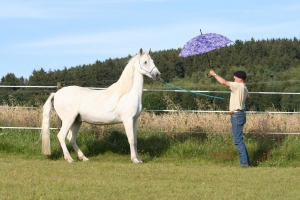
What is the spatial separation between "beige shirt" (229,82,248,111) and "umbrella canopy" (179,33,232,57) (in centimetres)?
73

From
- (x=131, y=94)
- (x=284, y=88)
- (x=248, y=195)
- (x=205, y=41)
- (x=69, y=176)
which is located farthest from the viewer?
(x=284, y=88)

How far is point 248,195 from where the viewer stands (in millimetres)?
6840

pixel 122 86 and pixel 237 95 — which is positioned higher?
pixel 122 86

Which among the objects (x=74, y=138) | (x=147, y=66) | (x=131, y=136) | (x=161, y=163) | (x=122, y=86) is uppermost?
(x=147, y=66)

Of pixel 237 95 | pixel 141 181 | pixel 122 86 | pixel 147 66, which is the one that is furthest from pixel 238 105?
pixel 141 181

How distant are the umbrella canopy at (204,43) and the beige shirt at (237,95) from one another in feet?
2.39

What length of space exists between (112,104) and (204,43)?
2.10 m

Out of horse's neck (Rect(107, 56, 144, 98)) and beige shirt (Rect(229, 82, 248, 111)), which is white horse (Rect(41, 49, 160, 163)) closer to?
horse's neck (Rect(107, 56, 144, 98))

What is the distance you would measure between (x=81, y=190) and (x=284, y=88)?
42369 millimetres

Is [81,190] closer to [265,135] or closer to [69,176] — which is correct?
[69,176]

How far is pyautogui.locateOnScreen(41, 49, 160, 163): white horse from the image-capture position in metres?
10.2

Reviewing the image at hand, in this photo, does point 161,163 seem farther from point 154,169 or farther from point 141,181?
point 141,181

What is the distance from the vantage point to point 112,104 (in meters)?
10.3

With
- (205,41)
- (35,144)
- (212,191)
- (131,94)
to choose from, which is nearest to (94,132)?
(35,144)
